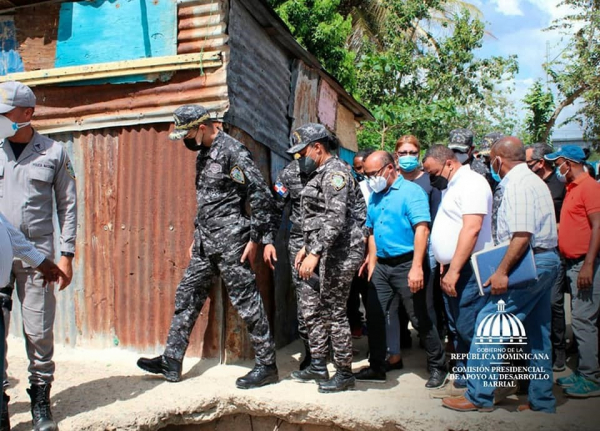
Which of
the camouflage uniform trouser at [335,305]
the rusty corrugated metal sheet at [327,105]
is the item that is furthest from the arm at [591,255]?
the rusty corrugated metal sheet at [327,105]

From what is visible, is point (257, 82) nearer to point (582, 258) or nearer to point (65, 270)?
point (65, 270)

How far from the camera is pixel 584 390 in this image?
3691mm

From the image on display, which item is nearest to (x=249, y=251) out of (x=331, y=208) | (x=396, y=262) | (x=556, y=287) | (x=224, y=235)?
(x=224, y=235)

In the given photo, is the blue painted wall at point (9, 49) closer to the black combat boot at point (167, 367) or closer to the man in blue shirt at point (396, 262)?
the black combat boot at point (167, 367)

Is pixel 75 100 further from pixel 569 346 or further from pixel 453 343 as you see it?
pixel 569 346

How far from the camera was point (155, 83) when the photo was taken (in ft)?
15.6

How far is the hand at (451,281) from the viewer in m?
3.56

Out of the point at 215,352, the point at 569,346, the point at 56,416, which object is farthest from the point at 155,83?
the point at 569,346

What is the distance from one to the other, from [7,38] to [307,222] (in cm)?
388

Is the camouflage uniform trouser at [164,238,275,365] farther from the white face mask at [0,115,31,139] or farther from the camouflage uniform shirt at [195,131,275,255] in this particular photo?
the white face mask at [0,115,31,139]

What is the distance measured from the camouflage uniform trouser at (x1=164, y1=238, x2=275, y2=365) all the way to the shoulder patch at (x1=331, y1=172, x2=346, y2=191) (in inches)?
35.7

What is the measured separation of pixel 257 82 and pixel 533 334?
3.39 metres

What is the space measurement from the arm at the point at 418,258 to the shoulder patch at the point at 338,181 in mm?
728

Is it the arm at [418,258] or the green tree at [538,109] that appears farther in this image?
the green tree at [538,109]
